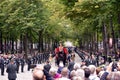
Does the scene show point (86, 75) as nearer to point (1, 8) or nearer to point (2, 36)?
point (1, 8)

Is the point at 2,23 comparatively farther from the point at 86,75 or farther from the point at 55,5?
the point at 86,75

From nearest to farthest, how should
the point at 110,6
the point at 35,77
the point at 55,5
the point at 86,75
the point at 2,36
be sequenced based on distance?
the point at 35,77, the point at 86,75, the point at 110,6, the point at 55,5, the point at 2,36

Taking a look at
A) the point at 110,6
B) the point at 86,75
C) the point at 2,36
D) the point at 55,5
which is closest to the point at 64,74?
the point at 86,75

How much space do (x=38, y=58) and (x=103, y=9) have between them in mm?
22708

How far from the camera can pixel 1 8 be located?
60750 millimetres

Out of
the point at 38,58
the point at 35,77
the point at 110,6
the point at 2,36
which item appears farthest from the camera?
the point at 2,36

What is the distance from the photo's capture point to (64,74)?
13000mm

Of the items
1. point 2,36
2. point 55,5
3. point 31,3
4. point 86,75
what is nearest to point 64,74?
Answer: point 86,75

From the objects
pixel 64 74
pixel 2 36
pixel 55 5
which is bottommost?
pixel 2 36

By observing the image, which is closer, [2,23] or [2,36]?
[2,23]

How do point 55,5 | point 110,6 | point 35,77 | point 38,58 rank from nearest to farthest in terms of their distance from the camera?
point 35,77, point 110,6, point 55,5, point 38,58

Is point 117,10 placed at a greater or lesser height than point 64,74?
lesser

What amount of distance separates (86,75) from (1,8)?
4926cm

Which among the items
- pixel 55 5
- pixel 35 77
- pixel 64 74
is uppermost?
pixel 35 77
